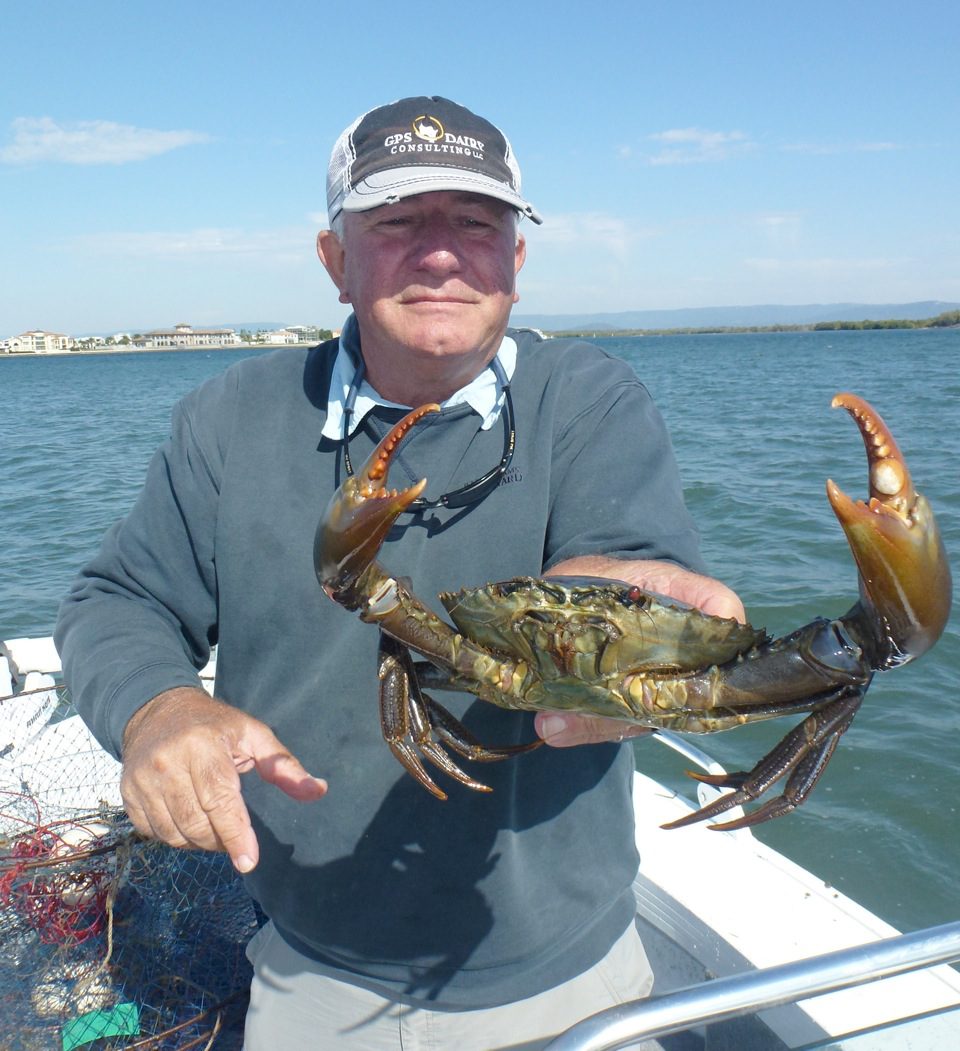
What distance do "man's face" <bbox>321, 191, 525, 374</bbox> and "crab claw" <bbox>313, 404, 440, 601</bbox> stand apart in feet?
2.05

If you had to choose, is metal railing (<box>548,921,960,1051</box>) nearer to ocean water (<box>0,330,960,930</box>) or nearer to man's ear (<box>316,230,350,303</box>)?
ocean water (<box>0,330,960,930</box>)

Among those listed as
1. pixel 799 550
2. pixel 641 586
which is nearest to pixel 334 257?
pixel 641 586

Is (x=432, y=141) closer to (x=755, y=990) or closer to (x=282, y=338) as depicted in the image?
(x=755, y=990)

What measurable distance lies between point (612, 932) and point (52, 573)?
37.1ft

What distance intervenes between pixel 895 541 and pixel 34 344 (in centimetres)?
16181

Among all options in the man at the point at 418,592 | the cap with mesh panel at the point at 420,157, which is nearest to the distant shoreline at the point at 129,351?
the cap with mesh panel at the point at 420,157

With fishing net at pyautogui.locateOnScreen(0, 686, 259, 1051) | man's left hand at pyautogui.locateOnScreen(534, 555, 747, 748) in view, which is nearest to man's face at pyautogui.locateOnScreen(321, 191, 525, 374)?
man's left hand at pyautogui.locateOnScreen(534, 555, 747, 748)

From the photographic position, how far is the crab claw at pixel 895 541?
1767 millimetres

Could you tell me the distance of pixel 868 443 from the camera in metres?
1.75

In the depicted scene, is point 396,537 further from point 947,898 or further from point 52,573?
point 52,573

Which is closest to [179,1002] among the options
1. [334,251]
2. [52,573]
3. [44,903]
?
[44,903]

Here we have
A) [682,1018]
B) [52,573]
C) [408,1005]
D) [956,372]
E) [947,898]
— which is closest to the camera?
[682,1018]

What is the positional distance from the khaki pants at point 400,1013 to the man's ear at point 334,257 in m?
2.06

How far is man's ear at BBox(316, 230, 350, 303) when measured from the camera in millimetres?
2969
